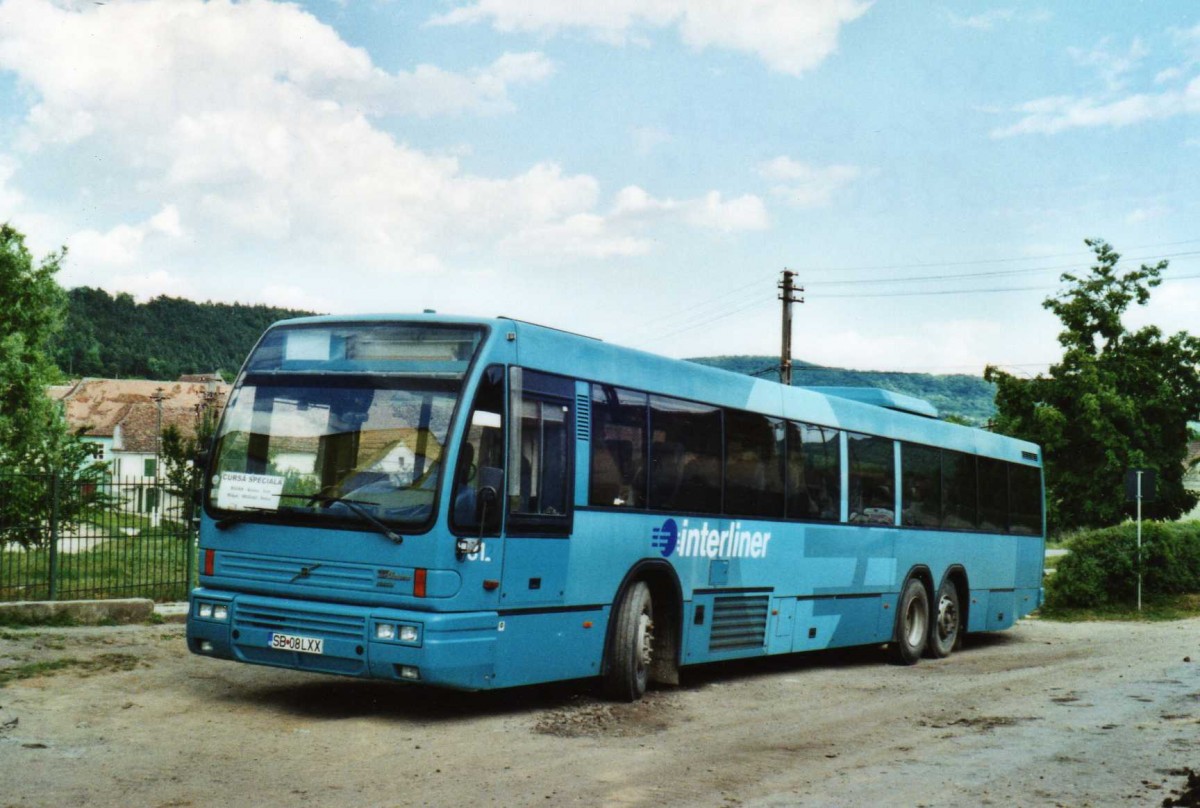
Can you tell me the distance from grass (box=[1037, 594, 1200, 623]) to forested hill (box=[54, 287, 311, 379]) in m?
110

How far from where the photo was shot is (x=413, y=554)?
898 centimetres

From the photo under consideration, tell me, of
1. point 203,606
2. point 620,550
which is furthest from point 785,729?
point 203,606

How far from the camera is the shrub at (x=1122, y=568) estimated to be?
26.3m

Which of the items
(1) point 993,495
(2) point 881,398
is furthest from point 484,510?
(1) point 993,495

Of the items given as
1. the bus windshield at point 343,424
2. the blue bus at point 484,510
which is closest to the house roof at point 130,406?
the blue bus at point 484,510

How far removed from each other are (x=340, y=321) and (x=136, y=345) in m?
133

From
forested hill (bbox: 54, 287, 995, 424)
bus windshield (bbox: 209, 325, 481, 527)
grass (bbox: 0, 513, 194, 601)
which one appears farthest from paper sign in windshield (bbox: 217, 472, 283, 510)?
forested hill (bbox: 54, 287, 995, 424)

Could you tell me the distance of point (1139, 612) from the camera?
25.5 m

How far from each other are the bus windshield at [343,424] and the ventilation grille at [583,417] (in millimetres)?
1282

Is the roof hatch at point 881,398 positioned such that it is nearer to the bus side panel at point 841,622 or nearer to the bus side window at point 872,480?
the bus side window at point 872,480

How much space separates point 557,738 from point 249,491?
2.91 metres

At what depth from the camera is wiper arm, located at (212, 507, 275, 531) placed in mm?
9523

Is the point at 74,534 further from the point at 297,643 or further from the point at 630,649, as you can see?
the point at 630,649

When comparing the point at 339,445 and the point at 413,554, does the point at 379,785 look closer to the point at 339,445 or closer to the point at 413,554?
the point at 413,554
